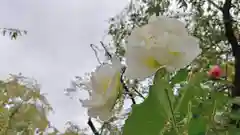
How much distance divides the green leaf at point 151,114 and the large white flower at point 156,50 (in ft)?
0.05

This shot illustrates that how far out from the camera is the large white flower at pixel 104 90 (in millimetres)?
444

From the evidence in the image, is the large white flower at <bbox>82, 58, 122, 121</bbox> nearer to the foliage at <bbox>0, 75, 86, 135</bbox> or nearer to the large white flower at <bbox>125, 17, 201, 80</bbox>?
the large white flower at <bbox>125, 17, 201, 80</bbox>

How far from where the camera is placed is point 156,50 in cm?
44

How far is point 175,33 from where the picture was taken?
0.45m

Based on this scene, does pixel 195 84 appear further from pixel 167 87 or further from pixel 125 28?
pixel 125 28

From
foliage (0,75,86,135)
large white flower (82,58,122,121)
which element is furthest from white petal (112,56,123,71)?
foliage (0,75,86,135)

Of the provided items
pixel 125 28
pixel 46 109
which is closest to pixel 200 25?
pixel 125 28

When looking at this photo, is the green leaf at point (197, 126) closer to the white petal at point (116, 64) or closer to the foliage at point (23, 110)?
the white petal at point (116, 64)

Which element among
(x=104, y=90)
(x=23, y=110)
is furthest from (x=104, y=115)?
(x=23, y=110)

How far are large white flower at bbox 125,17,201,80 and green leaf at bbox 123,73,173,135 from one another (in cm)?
2

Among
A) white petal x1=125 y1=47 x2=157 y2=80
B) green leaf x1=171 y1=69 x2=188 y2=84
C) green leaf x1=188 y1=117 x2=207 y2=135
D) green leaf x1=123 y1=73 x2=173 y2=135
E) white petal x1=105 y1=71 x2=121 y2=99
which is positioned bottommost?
green leaf x1=188 y1=117 x2=207 y2=135

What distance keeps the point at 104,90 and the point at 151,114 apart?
5 cm

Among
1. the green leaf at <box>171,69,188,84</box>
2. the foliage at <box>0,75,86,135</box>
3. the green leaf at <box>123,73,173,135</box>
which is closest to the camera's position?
the green leaf at <box>123,73,173,135</box>

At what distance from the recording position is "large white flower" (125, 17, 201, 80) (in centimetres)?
44
